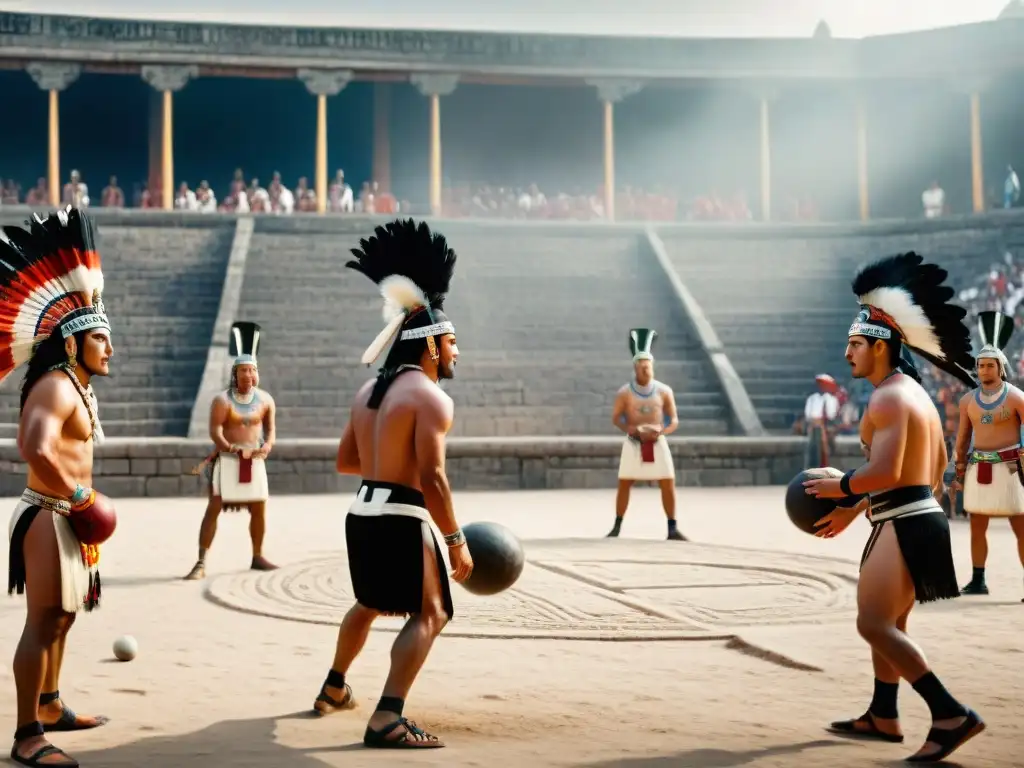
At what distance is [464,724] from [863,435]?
187cm

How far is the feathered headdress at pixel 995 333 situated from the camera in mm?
8633

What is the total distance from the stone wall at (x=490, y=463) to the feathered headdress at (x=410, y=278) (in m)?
11.1

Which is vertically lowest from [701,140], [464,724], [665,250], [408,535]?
[464,724]

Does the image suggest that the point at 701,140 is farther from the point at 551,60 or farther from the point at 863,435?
the point at 863,435

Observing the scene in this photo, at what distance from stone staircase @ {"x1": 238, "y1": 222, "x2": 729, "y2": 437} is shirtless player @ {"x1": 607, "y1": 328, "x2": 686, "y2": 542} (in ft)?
23.6

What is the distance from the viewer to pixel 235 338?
1002 cm

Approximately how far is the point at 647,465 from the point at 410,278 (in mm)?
7002

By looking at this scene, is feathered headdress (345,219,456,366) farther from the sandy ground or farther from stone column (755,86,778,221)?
stone column (755,86,778,221)

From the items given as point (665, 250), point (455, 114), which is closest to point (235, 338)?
A: point (665, 250)

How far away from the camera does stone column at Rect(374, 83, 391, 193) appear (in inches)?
1268

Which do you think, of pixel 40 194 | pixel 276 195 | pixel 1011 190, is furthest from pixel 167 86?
pixel 1011 190

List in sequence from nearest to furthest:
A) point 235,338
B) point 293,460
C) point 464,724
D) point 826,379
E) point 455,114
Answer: point 464,724
point 235,338
point 293,460
point 826,379
point 455,114

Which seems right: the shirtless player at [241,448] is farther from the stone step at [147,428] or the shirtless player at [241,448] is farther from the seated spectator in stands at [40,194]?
the seated spectator in stands at [40,194]

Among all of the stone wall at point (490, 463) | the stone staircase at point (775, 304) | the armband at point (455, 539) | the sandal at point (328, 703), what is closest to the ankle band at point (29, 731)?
the sandal at point (328, 703)
